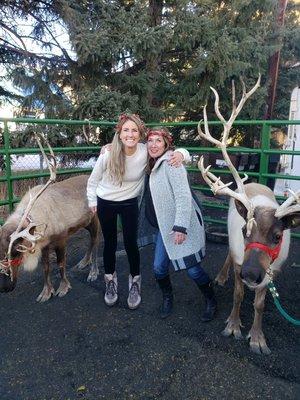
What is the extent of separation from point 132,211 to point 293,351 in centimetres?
190

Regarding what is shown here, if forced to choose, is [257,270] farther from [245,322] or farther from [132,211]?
[132,211]

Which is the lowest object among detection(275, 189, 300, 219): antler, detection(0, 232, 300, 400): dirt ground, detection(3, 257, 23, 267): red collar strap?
detection(0, 232, 300, 400): dirt ground

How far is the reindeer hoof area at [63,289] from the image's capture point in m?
4.02

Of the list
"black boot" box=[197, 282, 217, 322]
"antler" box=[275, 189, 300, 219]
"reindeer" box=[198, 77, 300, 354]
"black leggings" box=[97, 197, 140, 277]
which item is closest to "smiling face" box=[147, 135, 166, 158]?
"reindeer" box=[198, 77, 300, 354]

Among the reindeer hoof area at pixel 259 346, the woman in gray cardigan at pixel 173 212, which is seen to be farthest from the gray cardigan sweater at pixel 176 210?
the reindeer hoof area at pixel 259 346

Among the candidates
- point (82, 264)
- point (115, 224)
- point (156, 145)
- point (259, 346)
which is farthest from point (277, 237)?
point (82, 264)

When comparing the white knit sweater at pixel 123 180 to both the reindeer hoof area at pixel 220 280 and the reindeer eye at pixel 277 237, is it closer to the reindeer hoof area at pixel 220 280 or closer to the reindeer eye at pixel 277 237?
the reindeer eye at pixel 277 237

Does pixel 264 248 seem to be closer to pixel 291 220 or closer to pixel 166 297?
pixel 291 220

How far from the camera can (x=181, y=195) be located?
3.07m

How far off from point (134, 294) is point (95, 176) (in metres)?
1.30

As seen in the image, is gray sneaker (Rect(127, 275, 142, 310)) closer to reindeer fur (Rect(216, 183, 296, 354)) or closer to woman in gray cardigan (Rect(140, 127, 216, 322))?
woman in gray cardigan (Rect(140, 127, 216, 322))

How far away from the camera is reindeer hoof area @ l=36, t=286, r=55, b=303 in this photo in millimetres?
3887

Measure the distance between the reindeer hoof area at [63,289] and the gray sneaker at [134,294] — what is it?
79cm

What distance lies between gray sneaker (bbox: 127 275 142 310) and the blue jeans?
0.39 m
